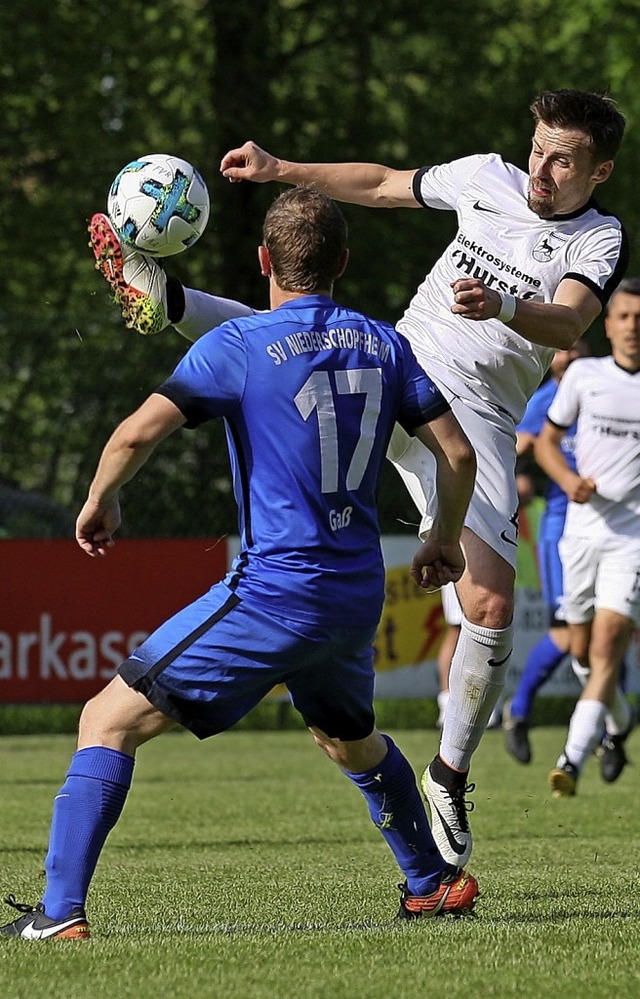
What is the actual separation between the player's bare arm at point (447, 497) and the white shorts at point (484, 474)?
851mm

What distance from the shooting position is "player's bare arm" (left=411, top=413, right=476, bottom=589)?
4770 millimetres

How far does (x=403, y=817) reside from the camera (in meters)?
5.14

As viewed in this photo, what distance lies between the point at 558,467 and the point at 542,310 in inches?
194

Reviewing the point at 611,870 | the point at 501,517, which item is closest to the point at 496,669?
the point at 501,517

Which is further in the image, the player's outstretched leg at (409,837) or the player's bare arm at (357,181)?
the player's bare arm at (357,181)

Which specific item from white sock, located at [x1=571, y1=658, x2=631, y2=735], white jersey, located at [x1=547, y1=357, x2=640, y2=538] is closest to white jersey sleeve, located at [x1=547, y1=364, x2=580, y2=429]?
white jersey, located at [x1=547, y1=357, x2=640, y2=538]

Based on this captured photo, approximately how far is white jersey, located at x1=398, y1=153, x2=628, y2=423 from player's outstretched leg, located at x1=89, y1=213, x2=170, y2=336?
1.06 metres

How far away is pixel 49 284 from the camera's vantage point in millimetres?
19938

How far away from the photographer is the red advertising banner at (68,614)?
1376cm

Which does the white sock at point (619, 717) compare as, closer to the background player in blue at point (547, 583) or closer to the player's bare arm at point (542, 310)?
the background player in blue at point (547, 583)

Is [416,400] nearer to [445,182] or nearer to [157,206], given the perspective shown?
[157,206]

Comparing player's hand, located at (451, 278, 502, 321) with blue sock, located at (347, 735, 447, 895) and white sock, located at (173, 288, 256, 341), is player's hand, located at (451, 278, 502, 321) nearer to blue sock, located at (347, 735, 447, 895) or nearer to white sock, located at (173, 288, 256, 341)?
white sock, located at (173, 288, 256, 341)

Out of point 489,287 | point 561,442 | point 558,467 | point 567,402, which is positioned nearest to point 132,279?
point 489,287

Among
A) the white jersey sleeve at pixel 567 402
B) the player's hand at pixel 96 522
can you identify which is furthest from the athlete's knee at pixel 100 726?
the white jersey sleeve at pixel 567 402
